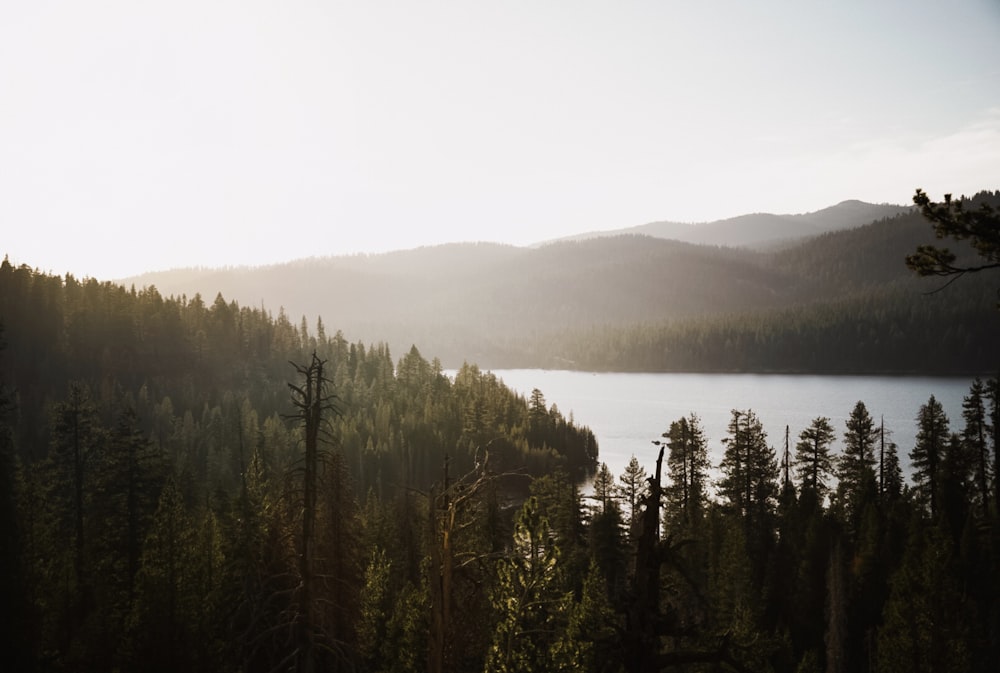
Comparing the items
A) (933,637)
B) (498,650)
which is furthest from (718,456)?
(498,650)

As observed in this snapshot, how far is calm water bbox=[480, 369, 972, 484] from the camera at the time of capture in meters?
106

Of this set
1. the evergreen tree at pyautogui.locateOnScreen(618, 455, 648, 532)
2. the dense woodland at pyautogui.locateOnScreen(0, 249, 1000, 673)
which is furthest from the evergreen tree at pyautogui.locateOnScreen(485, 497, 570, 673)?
the evergreen tree at pyautogui.locateOnScreen(618, 455, 648, 532)

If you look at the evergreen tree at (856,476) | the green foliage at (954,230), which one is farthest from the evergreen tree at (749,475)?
the green foliage at (954,230)

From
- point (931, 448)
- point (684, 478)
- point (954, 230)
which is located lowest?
point (684, 478)

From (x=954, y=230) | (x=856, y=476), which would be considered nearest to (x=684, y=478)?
→ (x=856, y=476)

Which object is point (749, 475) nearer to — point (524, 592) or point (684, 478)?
point (684, 478)

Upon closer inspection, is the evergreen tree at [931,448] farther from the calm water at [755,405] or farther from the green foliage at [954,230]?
the green foliage at [954,230]

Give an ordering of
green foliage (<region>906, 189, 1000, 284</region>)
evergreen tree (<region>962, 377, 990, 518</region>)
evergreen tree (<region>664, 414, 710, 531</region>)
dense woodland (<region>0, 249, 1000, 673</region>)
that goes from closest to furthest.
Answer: green foliage (<region>906, 189, 1000, 284</region>) → dense woodland (<region>0, 249, 1000, 673</region>) → evergreen tree (<region>664, 414, 710, 531</region>) → evergreen tree (<region>962, 377, 990, 518</region>)

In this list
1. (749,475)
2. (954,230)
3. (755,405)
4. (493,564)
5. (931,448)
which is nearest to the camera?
(954,230)

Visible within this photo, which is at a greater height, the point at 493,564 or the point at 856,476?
the point at 493,564

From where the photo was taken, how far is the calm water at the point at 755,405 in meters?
106

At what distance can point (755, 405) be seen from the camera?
145000mm

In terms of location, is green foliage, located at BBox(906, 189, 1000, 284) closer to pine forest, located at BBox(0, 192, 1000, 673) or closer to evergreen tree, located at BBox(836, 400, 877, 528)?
pine forest, located at BBox(0, 192, 1000, 673)

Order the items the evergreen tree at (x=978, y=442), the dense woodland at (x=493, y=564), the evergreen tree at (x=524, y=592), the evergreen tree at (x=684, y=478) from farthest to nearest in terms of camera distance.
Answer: the evergreen tree at (x=978, y=442), the evergreen tree at (x=684, y=478), the evergreen tree at (x=524, y=592), the dense woodland at (x=493, y=564)
